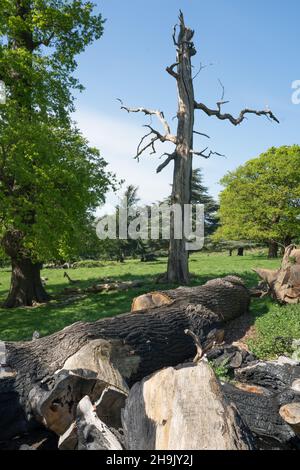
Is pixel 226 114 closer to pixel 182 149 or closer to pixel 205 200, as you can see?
pixel 182 149

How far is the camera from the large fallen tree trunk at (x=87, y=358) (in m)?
4.47

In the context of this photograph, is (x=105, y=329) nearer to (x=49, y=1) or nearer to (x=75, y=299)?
(x=75, y=299)

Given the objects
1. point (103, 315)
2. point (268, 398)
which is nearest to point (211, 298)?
point (103, 315)

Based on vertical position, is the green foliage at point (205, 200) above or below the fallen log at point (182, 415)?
above

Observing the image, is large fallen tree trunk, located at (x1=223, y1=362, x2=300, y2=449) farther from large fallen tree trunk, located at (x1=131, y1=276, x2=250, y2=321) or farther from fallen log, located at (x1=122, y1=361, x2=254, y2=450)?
large fallen tree trunk, located at (x1=131, y1=276, x2=250, y2=321)

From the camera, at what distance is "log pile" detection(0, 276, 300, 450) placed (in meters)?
3.68

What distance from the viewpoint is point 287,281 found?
1116cm

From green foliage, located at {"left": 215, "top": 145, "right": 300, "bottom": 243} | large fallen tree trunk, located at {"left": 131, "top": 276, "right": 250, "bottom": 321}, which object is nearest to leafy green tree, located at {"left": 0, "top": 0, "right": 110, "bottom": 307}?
large fallen tree trunk, located at {"left": 131, "top": 276, "right": 250, "bottom": 321}

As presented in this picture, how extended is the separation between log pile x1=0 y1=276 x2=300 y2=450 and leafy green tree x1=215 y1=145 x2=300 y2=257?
84.8 ft

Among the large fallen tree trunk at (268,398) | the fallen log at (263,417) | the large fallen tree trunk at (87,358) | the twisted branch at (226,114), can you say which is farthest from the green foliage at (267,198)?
the fallen log at (263,417)

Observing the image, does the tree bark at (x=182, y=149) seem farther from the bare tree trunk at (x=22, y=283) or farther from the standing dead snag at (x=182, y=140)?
the bare tree trunk at (x=22, y=283)

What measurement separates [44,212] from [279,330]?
8.91 meters

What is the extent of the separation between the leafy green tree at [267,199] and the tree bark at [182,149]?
53.2 feet

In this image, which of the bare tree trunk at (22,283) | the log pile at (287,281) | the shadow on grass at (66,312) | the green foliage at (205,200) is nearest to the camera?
the shadow on grass at (66,312)
